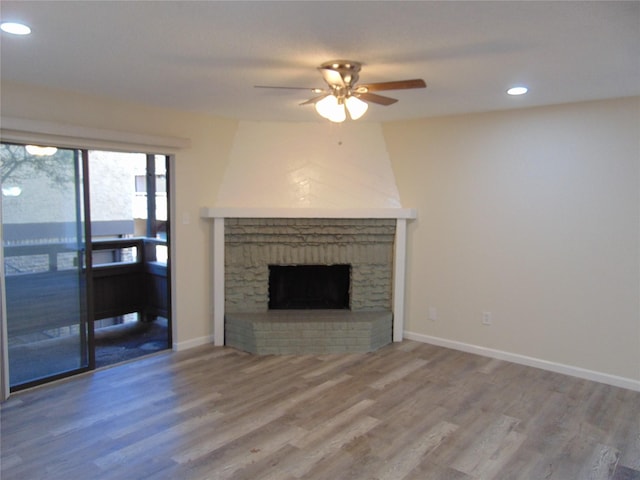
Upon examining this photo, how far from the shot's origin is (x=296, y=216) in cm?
448

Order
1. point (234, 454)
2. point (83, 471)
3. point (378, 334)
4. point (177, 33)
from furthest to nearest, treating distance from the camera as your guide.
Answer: point (378, 334) → point (234, 454) → point (83, 471) → point (177, 33)

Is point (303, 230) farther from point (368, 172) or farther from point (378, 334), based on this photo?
point (378, 334)

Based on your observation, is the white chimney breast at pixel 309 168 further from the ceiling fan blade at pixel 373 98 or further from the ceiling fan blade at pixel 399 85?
the ceiling fan blade at pixel 399 85

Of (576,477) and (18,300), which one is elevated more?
(18,300)

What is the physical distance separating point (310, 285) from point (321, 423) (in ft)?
7.27

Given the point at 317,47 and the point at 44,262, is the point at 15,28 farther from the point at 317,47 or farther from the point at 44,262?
the point at 44,262

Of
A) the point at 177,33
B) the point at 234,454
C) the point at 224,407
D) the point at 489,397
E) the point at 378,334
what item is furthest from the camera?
the point at 378,334

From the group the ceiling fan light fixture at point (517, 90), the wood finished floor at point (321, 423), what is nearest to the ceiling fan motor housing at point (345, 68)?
the ceiling fan light fixture at point (517, 90)

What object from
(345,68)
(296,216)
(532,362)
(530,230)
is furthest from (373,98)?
(532,362)

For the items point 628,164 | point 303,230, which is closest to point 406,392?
point 303,230

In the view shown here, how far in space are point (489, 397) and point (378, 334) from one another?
133cm

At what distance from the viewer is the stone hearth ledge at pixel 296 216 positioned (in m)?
4.43

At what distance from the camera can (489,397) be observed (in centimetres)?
342

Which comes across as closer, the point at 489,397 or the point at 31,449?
the point at 31,449
